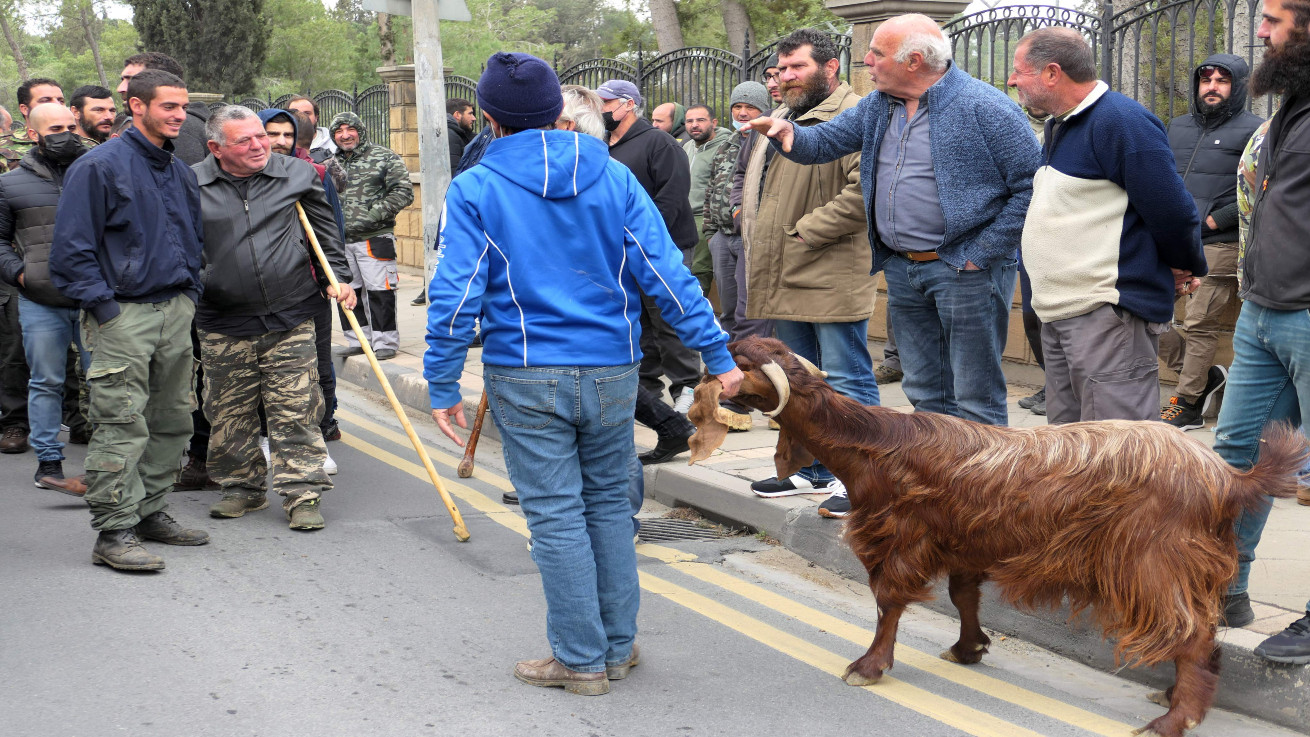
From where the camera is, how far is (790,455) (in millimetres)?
4172

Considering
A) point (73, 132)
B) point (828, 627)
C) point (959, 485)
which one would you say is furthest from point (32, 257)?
point (959, 485)

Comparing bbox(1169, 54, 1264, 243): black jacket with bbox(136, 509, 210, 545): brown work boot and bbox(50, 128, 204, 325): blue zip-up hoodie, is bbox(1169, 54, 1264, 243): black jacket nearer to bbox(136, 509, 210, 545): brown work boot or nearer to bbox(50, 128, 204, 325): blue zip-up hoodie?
bbox(50, 128, 204, 325): blue zip-up hoodie

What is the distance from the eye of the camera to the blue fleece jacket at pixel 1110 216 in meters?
4.34

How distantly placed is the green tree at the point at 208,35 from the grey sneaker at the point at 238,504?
1250 inches

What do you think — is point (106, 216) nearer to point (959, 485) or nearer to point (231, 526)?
point (231, 526)

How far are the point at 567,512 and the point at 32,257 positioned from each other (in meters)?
4.26

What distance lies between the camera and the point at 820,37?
5895 mm

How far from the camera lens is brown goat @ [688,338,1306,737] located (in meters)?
3.54

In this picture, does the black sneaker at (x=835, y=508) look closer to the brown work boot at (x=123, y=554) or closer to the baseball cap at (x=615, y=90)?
the brown work boot at (x=123, y=554)

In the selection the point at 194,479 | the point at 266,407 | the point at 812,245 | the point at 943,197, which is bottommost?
the point at 194,479

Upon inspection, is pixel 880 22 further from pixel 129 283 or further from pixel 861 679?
pixel 861 679

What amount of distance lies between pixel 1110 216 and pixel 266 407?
159 inches

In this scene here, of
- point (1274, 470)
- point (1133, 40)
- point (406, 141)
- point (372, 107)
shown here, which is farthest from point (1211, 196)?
point (372, 107)

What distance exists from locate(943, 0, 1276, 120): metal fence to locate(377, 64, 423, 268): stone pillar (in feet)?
29.5
